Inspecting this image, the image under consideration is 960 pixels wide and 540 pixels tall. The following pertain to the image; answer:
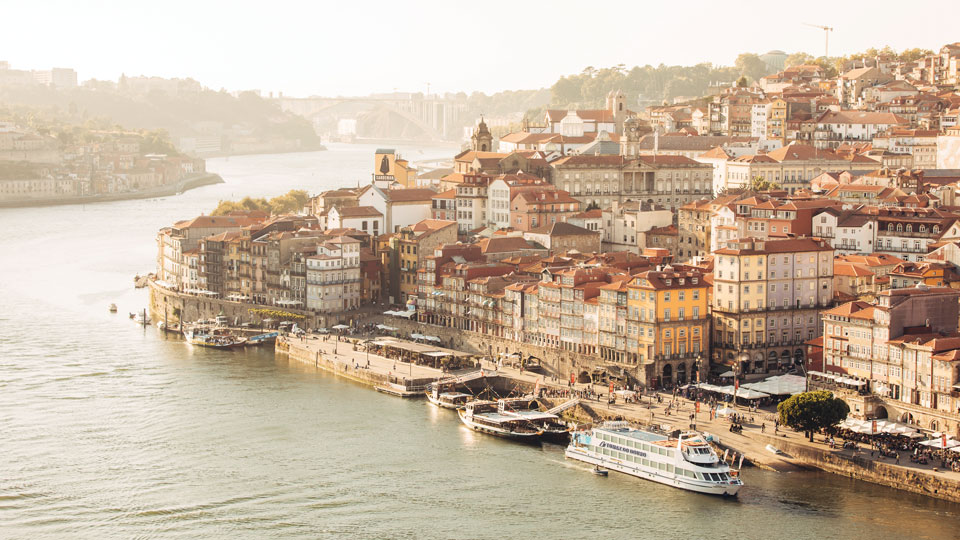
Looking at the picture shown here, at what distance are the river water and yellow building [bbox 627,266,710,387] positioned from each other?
16.4ft

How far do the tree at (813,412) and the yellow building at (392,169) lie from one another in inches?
1423

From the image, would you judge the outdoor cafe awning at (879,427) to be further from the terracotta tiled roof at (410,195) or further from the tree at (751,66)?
the tree at (751,66)

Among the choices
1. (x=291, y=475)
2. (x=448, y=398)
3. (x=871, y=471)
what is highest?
(x=448, y=398)

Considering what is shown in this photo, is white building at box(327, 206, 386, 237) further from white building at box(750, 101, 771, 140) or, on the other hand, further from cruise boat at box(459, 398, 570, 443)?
white building at box(750, 101, 771, 140)

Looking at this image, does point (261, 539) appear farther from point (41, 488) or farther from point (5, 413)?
point (5, 413)

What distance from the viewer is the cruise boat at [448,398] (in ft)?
136

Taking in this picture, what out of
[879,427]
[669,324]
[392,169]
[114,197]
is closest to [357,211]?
[392,169]

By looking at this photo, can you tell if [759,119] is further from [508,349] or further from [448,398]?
[448,398]

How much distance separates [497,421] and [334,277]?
15711mm

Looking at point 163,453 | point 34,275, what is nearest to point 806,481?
point 163,453

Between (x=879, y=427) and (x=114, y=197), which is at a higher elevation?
(x=114, y=197)

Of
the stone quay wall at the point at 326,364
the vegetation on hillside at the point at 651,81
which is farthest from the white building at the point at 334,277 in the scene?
the vegetation on hillside at the point at 651,81

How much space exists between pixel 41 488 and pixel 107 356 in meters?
16.2

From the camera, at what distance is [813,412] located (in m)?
34.9
